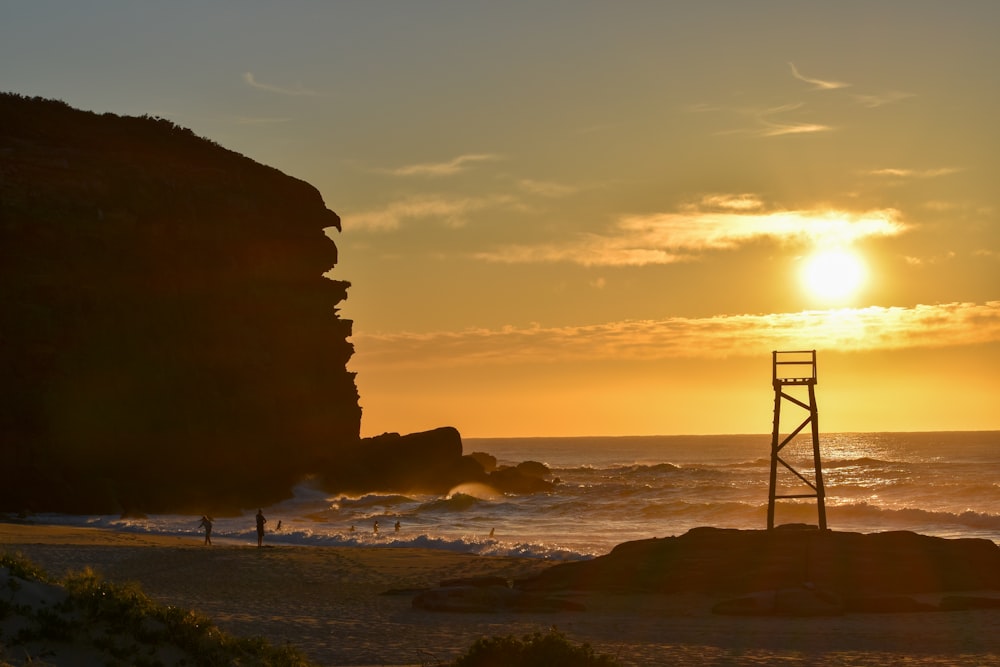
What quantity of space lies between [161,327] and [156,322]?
0.43 metres

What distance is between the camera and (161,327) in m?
60.6

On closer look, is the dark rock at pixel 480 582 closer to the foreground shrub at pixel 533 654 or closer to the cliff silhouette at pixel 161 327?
the foreground shrub at pixel 533 654

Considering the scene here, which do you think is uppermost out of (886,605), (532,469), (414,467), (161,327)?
(161,327)

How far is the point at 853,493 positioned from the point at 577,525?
34367 millimetres

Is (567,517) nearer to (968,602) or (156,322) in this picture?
(156,322)

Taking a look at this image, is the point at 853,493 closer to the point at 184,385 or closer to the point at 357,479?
the point at 357,479

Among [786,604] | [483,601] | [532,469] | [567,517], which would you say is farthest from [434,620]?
[532,469]

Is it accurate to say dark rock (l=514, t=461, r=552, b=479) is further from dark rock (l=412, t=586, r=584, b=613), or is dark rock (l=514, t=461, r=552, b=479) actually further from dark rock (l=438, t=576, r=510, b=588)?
dark rock (l=412, t=586, r=584, b=613)

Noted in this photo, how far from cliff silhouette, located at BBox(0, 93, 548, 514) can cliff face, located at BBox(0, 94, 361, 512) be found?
91 mm

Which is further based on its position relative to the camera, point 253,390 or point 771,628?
point 253,390

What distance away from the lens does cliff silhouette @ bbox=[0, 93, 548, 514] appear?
54.1m

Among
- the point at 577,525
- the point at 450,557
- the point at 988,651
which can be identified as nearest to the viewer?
the point at 988,651

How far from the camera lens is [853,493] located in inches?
3162

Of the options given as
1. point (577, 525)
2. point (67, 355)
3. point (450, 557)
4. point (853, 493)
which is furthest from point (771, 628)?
point (853, 493)
